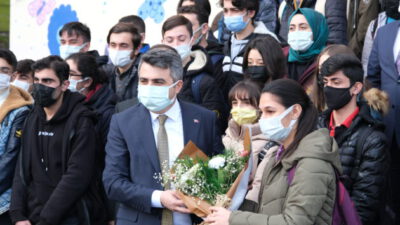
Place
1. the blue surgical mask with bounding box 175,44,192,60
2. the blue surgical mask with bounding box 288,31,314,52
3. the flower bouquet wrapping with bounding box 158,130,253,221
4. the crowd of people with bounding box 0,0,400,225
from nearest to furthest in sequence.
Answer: the flower bouquet wrapping with bounding box 158,130,253,221, the crowd of people with bounding box 0,0,400,225, the blue surgical mask with bounding box 288,31,314,52, the blue surgical mask with bounding box 175,44,192,60

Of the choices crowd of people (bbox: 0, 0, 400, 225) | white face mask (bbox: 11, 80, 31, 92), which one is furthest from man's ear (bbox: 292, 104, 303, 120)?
white face mask (bbox: 11, 80, 31, 92)

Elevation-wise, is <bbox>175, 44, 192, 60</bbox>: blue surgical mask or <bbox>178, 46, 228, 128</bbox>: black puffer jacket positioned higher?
<bbox>175, 44, 192, 60</bbox>: blue surgical mask

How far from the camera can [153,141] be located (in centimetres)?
491

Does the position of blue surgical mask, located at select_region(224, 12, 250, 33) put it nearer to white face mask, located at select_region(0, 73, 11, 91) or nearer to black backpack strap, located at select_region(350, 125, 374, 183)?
white face mask, located at select_region(0, 73, 11, 91)

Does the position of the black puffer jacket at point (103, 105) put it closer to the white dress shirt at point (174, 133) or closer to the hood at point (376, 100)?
the white dress shirt at point (174, 133)

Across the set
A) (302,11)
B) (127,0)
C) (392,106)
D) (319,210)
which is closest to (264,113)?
(319,210)

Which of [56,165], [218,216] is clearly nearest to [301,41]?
[56,165]

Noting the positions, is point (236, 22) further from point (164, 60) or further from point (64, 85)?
point (164, 60)

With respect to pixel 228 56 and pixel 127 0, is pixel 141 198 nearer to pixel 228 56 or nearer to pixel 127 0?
pixel 228 56

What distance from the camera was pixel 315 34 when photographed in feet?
23.4

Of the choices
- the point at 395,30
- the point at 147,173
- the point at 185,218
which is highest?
the point at 395,30

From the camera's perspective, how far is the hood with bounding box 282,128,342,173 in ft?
14.0

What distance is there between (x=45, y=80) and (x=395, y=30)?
3.41 metres

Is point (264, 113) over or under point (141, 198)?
over
